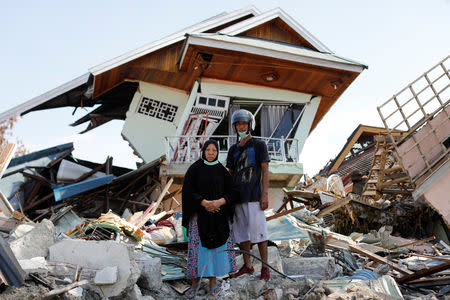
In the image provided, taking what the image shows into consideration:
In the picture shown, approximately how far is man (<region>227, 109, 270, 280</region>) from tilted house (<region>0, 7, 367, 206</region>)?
601cm

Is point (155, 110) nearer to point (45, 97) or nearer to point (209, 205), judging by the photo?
point (45, 97)

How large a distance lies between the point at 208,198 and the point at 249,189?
50 cm

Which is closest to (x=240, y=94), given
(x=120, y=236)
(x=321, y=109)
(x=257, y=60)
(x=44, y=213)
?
(x=257, y=60)

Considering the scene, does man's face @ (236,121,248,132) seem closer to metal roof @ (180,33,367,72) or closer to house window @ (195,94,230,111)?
metal roof @ (180,33,367,72)

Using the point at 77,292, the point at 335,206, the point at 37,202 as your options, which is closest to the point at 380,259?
the point at 335,206

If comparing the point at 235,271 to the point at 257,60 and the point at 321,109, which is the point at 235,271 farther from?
the point at 321,109

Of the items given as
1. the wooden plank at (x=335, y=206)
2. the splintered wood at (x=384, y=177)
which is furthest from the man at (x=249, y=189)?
the splintered wood at (x=384, y=177)

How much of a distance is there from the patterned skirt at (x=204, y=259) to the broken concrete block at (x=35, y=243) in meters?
1.35

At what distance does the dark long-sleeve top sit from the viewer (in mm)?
4426

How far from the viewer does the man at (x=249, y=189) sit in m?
4.70

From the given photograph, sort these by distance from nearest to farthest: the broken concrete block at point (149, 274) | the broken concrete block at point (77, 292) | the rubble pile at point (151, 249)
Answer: the broken concrete block at point (77, 292)
the rubble pile at point (151, 249)
the broken concrete block at point (149, 274)

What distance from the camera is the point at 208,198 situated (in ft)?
14.9

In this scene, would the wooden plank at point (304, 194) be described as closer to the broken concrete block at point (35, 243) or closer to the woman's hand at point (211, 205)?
the woman's hand at point (211, 205)

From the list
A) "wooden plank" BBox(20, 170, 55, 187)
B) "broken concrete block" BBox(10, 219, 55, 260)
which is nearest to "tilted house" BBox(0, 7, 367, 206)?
"wooden plank" BBox(20, 170, 55, 187)
